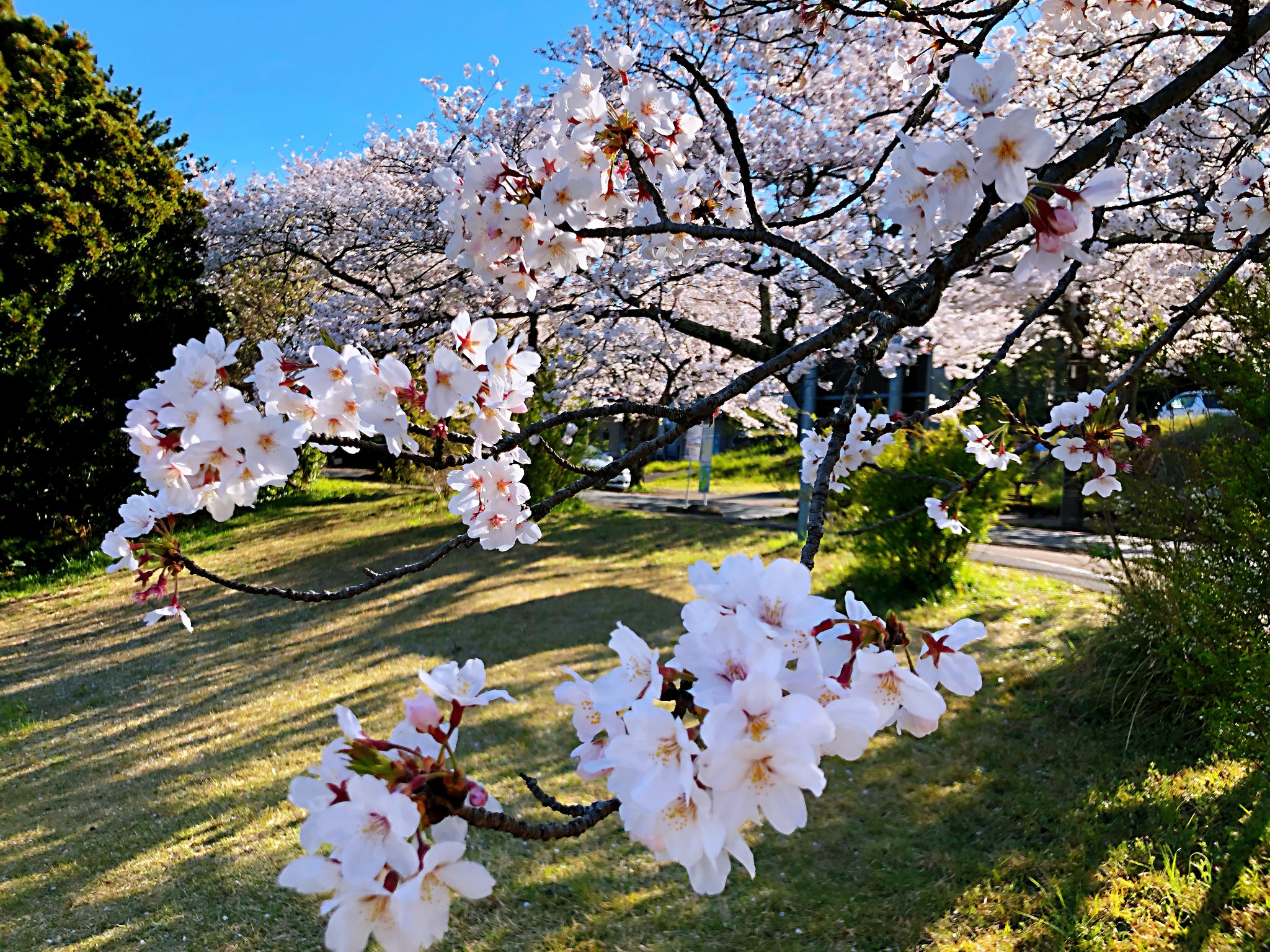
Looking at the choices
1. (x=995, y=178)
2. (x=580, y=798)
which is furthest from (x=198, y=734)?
(x=995, y=178)

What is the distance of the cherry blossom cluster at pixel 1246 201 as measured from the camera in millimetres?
2057

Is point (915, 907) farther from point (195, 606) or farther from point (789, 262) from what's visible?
point (195, 606)

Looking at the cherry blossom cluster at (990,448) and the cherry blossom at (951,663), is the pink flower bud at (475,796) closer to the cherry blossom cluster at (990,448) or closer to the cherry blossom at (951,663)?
the cherry blossom at (951,663)

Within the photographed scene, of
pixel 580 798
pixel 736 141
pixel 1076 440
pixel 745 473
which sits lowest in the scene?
pixel 580 798

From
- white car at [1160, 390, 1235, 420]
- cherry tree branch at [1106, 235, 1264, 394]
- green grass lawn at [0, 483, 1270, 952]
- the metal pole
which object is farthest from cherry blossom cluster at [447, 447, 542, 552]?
the metal pole

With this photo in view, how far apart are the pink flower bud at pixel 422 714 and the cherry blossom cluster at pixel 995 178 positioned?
0.76 meters

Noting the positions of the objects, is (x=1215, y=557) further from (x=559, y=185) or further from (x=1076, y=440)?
(x=559, y=185)

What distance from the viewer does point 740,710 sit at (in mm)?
662

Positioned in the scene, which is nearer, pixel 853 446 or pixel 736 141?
pixel 736 141

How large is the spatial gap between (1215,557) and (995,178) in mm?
3307

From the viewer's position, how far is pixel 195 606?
7.14 m

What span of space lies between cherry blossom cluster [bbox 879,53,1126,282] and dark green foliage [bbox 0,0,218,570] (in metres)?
8.40

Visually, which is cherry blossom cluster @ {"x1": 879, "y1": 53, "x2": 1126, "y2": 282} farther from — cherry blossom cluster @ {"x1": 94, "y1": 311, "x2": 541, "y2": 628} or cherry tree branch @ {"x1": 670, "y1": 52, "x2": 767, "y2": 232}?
cherry blossom cluster @ {"x1": 94, "y1": 311, "x2": 541, "y2": 628}

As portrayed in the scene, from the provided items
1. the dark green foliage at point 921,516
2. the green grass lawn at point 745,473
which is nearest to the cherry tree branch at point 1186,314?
the dark green foliage at point 921,516
